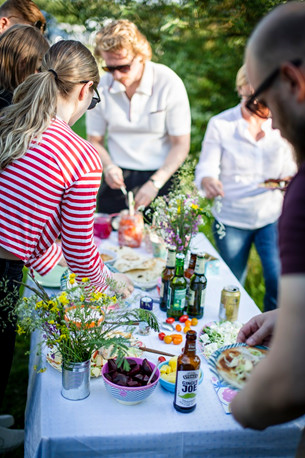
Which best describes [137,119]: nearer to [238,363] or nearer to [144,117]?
[144,117]

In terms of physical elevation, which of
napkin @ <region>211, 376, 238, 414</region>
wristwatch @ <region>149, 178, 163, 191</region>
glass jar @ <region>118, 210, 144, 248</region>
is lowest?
glass jar @ <region>118, 210, 144, 248</region>

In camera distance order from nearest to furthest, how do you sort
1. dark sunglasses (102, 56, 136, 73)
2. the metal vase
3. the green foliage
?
1. the metal vase
2. dark sunglasses (102, 56, 136, 73)
3. the green foliage

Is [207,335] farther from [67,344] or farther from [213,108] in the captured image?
[213,108]

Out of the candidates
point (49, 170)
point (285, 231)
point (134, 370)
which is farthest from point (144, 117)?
point (285, 231)

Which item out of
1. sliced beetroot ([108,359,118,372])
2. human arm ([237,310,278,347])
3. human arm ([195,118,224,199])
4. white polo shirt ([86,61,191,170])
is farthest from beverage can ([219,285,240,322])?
white polo shirt ([86,61,191,170])

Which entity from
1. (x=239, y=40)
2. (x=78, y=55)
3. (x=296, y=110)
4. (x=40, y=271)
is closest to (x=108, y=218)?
(x=40, y=271)

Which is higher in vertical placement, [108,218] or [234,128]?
[234,128]

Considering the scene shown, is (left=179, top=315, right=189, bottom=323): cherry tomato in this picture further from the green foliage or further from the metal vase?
the green foliage

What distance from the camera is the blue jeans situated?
312 cm

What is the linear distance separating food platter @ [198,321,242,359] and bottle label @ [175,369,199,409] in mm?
306

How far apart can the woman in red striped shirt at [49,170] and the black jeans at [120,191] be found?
1.63 meters

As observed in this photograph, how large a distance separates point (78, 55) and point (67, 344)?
1096mm

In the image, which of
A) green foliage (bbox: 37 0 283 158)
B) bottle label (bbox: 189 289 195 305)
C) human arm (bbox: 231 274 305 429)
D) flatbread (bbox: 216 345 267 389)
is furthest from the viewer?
green foliage (bbox: 37 0 283 158)

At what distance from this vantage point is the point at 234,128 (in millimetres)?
3012
